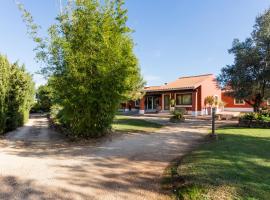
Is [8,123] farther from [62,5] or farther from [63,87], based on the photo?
[62,5]

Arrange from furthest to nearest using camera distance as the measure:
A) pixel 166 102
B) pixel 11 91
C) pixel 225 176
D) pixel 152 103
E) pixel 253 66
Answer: pixel 152 103 < pixel 166 102 < pixel 253 66 < pixel 11 91 < pixel 225 176

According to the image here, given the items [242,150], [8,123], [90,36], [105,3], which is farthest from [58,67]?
[242,150]

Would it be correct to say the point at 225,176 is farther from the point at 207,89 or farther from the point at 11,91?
the point at 207,89

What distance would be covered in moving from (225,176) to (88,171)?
3196 mm

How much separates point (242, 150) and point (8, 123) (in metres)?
13.7

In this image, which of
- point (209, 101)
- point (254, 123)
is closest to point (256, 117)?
point (254, 123)

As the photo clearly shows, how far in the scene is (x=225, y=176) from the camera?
4.29 meters

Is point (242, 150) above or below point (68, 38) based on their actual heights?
below

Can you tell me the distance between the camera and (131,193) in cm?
401

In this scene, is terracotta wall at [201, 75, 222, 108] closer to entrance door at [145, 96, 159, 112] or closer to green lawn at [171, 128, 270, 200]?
entrance door at [145, 96, 159, 112]

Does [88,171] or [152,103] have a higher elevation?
[152,103]

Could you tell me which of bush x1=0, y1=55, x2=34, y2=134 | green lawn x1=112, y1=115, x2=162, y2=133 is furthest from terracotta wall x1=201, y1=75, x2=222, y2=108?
→ bush x1=0, y1=55, x2=34, y2=134

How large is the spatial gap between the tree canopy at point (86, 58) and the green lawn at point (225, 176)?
510 cm

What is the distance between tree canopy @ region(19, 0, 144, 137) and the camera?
30.3ft
